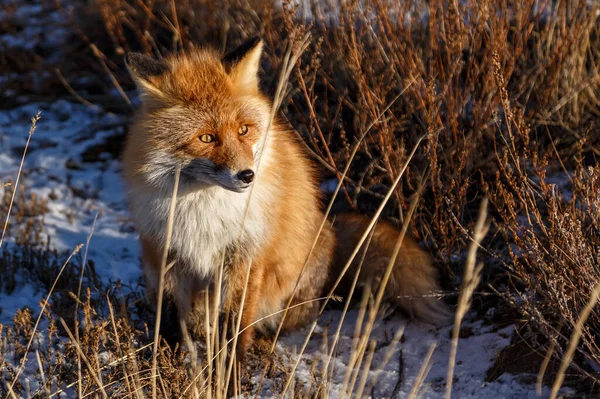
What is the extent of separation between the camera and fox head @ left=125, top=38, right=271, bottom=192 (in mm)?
3041

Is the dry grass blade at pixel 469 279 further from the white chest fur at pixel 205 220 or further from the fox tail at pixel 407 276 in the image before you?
the fox tail at pixel 407 276

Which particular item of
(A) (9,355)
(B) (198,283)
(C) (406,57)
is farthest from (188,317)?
(C) (406,57)

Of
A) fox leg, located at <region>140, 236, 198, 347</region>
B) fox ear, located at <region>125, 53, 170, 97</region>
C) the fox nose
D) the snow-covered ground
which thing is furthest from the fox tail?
fox ear, located at <region>125, 53, 170, 97</region>

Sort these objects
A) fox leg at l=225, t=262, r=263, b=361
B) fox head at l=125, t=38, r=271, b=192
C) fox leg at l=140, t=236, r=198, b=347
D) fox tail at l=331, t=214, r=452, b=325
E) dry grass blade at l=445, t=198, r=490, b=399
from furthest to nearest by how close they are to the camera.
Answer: fox tail at l=331, t=214, r=452, b=325 → fox leg at l=140, t=236, r=198, b=347 → fox leg at l=225, t=262, r=263, b=361 → fox head at l=125, t=38, r=271, b=192 → dry grass blade at l=445, t=198, r=490, b=399

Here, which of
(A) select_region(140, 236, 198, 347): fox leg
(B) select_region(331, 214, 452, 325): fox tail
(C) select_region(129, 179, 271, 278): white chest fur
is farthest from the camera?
(B) select_region(331, 214, 452, 325): fox tail

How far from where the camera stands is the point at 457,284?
4160 millimetres

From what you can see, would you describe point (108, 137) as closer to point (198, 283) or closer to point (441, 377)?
point (198, 283)

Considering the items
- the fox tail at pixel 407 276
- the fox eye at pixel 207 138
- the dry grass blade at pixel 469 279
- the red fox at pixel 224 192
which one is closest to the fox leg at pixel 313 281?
the red fox at pixel 224 192

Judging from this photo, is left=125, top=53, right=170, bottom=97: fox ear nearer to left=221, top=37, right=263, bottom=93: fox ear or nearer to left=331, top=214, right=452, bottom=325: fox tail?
left=221, top=37, right=263, bottom=93: fox ear

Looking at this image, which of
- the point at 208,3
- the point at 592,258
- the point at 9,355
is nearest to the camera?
the point at 592,258

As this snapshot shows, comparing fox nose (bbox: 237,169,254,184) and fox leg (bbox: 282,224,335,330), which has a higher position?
fox nose (bbox: 237,169,254,184)

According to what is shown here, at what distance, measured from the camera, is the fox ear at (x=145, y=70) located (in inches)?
123

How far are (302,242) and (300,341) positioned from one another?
643 mm

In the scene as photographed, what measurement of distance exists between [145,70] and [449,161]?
81.7 inches
